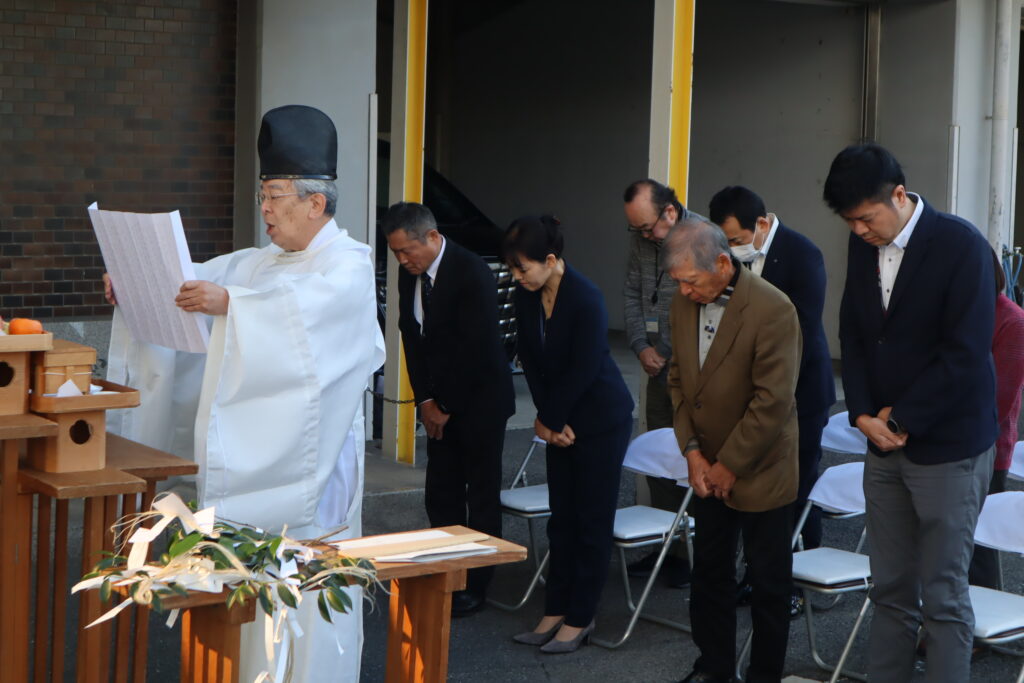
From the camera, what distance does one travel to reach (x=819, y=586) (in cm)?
442

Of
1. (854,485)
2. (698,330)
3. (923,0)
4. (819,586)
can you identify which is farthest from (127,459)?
(923,0)

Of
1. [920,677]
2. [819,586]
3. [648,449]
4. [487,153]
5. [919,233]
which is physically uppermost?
[487,153]

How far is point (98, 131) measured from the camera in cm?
689

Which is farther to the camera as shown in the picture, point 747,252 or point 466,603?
point 466,603

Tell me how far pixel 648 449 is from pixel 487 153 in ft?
32.5

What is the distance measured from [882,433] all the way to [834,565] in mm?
777

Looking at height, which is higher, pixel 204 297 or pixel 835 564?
pixel 204 297

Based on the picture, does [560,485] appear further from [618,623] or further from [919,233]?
[919,233]

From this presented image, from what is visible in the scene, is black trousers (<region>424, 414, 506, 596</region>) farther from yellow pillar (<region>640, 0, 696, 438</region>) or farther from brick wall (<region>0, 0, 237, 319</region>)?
brick wall (<region>0, 0, 237, 319</region>)

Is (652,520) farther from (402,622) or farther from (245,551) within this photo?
(245,551)

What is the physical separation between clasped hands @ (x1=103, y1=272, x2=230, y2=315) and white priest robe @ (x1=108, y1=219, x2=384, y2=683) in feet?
0.09

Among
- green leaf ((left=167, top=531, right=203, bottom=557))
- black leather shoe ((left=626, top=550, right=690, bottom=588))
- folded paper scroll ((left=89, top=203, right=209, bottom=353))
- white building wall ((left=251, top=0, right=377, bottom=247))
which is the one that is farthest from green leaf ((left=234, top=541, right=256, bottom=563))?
white building wall ((left=251, top=0, right=377, bottom=247))

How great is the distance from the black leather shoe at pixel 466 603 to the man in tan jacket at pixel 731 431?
1144 mm

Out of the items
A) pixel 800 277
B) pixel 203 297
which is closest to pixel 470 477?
pixel 800 277
